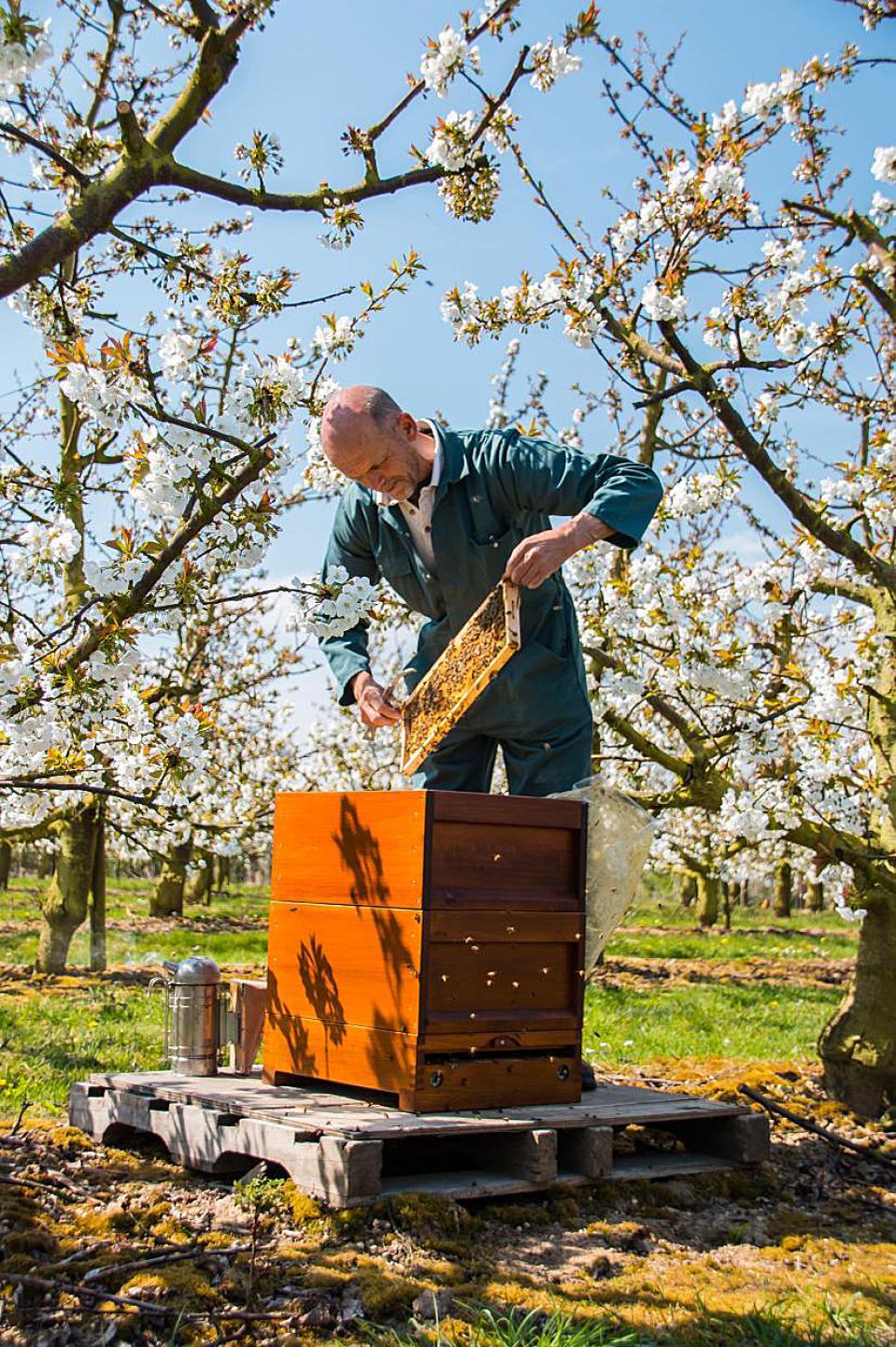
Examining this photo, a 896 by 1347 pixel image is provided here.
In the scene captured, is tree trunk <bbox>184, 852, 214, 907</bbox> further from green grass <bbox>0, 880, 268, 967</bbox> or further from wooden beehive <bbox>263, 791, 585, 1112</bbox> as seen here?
wooden beehive <bbox>263, 791, 585, 1112</bbox>

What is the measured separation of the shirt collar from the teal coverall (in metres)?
0.02

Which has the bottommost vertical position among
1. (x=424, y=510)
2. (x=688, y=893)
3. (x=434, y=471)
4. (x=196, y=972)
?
(x=688, y=893)

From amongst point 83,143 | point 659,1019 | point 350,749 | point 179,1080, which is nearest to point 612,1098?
point 179,1080

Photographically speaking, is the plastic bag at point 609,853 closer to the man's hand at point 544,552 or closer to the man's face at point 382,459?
the man's hand at point 544,552

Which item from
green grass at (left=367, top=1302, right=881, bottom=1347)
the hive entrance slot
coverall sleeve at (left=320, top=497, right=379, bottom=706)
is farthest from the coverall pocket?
green grass at (left=367, top=1302, right=881, bottom=1347)

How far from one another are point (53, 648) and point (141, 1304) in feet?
9.15

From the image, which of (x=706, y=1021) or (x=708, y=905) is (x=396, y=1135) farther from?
(x=708, y=905)

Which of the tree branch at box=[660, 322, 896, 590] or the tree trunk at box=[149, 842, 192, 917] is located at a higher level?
the tree branch at box=[660, 322, 896, 590]

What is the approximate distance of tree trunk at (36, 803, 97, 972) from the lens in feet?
37.9

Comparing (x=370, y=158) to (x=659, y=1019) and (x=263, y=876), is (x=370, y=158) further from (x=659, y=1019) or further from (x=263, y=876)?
(x=263, y=876)

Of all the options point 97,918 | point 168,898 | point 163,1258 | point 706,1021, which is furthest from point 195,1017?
point 168,898

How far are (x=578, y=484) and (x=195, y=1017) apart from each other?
245cm

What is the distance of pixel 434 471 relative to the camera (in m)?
4.48

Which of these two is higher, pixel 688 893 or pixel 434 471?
pixel 434 471
